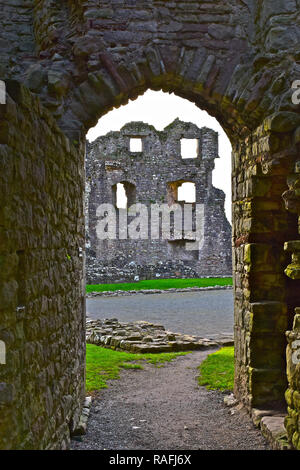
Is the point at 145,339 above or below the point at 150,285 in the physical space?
below

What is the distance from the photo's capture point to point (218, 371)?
27.9ft

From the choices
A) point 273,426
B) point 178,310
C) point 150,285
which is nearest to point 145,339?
point 178,310

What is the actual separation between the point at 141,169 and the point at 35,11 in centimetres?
2466

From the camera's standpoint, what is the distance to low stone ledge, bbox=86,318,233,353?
34.5ft

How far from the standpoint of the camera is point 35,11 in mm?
6680

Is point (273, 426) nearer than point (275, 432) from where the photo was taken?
No

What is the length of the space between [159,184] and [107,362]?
887 inches

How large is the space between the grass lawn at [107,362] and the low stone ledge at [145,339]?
28 centimetres

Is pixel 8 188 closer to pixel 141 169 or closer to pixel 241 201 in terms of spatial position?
pixel 241 201

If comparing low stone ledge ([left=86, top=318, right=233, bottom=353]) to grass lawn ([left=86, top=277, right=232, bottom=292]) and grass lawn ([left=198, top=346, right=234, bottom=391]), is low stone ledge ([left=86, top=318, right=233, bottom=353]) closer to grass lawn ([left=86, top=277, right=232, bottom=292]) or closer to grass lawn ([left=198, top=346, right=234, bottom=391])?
grass lawn ([left=198, top=346, right=234, bottom=391])

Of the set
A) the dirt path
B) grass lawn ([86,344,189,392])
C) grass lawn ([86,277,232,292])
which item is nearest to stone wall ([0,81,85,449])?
the dirt path

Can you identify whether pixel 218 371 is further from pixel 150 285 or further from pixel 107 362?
pixel 150 285

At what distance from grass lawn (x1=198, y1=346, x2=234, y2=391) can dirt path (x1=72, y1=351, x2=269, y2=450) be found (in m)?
0.19
